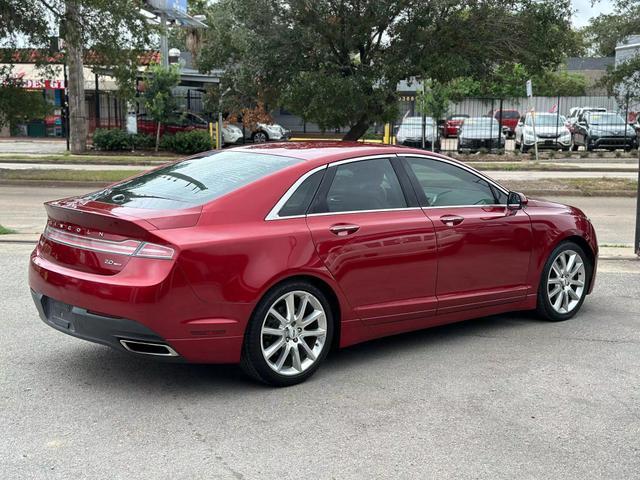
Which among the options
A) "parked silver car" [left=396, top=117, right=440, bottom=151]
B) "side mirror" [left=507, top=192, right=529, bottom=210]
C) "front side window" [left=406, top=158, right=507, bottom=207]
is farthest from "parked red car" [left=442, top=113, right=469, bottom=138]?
"front side window" [left=406, top=158, right=507, bottom=207]

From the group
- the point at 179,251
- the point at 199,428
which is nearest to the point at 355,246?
the point at 179,251

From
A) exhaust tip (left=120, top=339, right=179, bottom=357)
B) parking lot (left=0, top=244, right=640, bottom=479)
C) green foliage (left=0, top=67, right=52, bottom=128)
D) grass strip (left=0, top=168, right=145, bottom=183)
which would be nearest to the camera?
parking lot (left=0, top=244, right=640, bottom=479)

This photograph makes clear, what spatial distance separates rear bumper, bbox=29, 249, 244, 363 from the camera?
4.46 meters

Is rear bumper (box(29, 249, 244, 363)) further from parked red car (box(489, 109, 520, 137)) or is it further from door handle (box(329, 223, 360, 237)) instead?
parked red car (box(489, 109, 520, 137))

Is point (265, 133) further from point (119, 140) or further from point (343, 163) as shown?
point (343, 163)

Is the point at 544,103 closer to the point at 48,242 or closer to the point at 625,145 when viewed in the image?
the point at 625,145

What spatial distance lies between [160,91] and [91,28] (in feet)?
28.6

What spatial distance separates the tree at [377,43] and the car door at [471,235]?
475 inches

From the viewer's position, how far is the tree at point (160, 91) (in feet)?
100

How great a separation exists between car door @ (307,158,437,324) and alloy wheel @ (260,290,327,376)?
0.87 feet

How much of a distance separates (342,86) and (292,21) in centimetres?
218

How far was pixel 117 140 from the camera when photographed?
3219 cm

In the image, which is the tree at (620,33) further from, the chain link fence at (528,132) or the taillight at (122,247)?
the taillight at (122,247)

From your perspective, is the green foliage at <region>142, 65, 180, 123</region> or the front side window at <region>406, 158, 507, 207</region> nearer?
the front side window at <region>406, 158, 507, 207</region>
